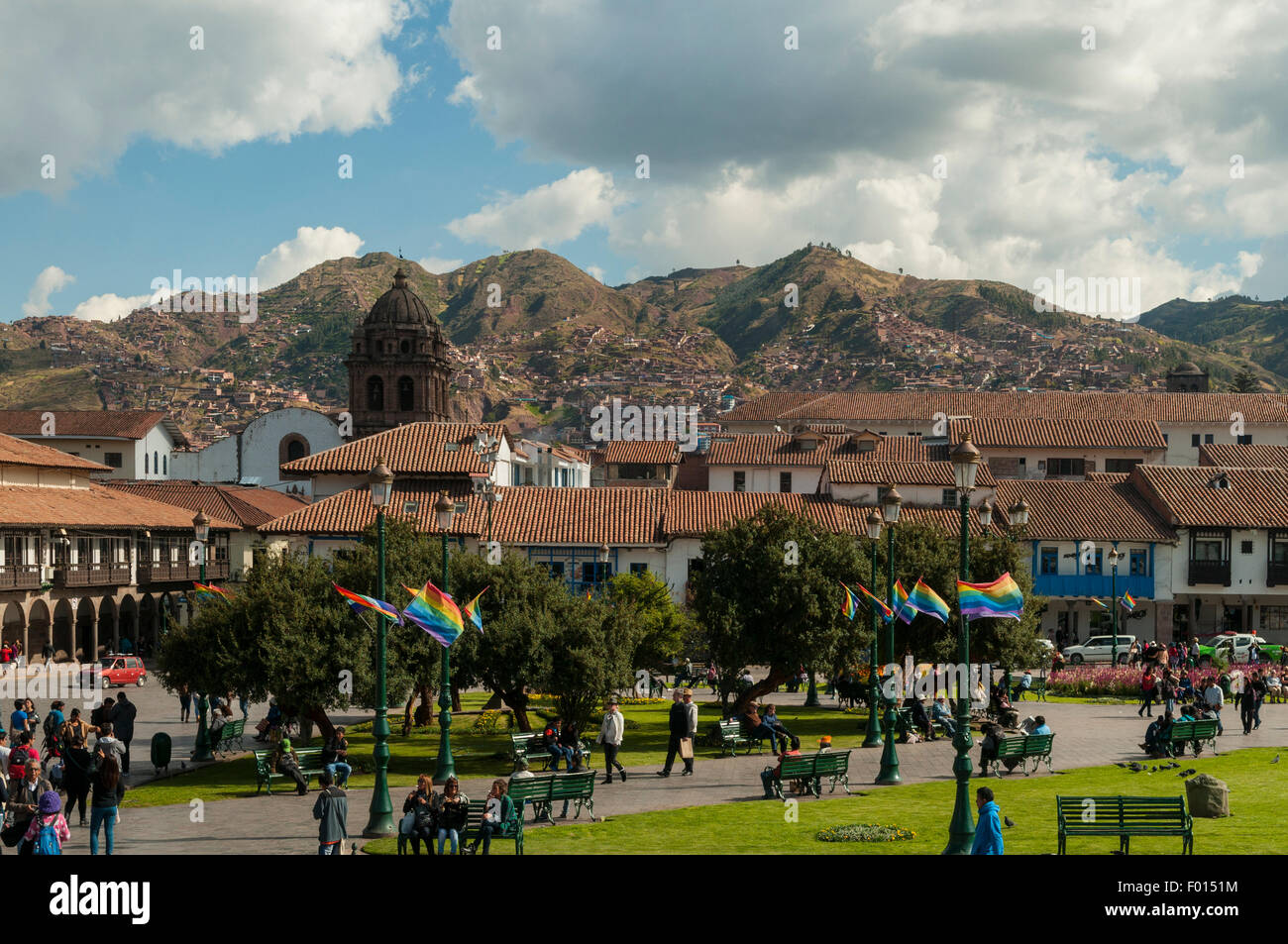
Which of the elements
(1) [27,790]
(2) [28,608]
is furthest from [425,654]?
(2) [28,608]

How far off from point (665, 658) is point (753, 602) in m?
7.43

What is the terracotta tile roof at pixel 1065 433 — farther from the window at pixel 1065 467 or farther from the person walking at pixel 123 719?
the person walking at pixel 123 719

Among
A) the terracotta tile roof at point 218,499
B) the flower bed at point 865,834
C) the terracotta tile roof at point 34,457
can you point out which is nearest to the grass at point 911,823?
the flower bed at point 865,834

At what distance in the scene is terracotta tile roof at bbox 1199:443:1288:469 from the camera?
241 ft

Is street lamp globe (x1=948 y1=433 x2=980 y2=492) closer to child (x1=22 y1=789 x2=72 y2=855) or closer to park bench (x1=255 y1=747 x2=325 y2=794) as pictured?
child (x1=22 y1=789 x2=72 y2=855)

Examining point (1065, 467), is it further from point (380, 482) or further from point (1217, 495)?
point (380, 482)

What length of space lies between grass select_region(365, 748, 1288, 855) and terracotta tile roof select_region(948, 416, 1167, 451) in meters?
56.4

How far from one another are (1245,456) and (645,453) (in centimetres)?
4326

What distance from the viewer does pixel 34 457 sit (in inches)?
2323

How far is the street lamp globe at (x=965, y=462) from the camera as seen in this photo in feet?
60.0

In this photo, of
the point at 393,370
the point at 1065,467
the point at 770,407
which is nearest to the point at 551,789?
the point at 1065,467

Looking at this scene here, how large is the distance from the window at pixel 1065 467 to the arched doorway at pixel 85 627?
176ft

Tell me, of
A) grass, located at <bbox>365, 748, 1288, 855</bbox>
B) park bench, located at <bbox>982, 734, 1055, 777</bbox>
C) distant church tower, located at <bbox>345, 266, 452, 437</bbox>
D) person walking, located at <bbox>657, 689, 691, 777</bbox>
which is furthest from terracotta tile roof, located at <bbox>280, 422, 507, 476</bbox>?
grass, located at <bbox>365, 748, 1288, 855</bbox>

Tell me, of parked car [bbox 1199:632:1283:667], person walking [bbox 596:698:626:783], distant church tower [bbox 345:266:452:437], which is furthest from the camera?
distant church tower [bbox 345:266:452:437]
